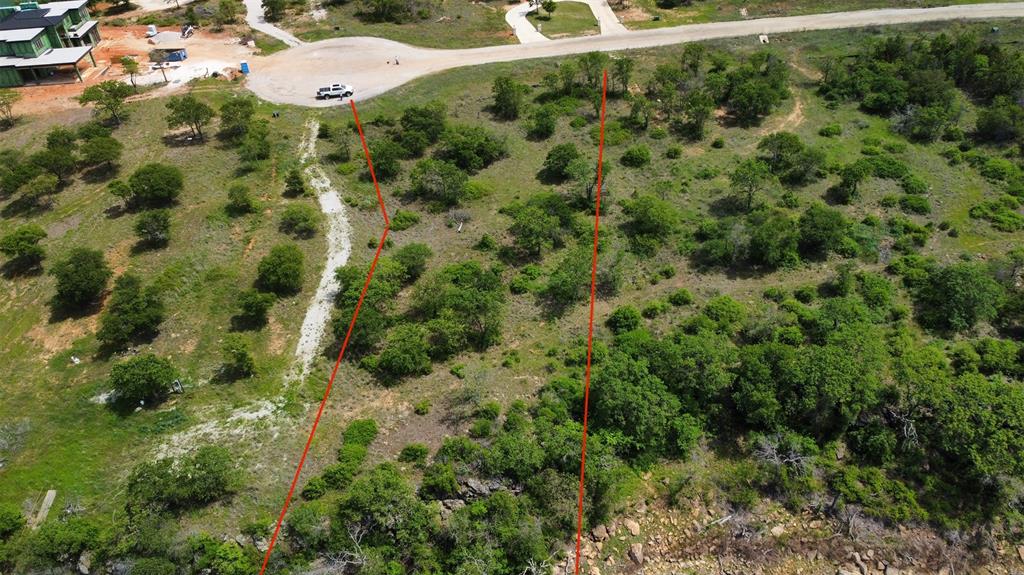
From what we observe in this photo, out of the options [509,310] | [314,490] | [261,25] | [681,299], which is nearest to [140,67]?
[261,25]

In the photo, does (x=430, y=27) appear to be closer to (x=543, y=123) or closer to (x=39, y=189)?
(x=543, y=123)

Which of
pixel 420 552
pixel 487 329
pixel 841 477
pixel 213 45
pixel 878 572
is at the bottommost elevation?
pixel 878 572

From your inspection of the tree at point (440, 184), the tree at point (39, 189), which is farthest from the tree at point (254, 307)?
the tree at point (39, 189)

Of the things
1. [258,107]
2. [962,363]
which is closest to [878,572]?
[962,363]

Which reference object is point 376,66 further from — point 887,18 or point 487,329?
point 887,18

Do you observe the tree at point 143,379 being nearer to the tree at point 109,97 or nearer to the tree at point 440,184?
the tree at point 440,184
